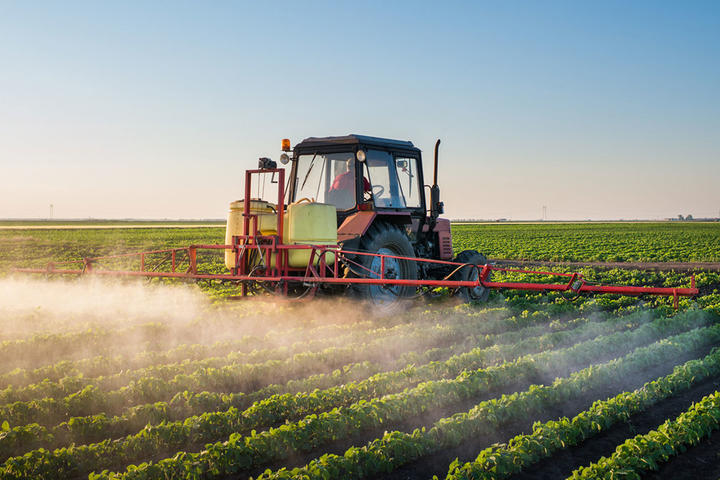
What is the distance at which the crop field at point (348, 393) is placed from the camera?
4062 mm

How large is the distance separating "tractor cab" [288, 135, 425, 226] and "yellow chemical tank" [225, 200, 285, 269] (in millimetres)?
887

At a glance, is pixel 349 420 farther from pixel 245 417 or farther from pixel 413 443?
pixel 245 417

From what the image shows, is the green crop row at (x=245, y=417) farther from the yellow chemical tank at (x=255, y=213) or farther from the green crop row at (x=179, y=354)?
the yellow chemical tank at (x=255, y=213)

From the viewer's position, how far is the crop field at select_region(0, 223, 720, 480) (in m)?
4.06

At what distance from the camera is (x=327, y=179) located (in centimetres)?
901

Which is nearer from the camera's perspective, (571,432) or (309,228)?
(571,432)

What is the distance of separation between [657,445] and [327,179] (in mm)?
6032

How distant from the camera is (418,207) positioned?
972 centimetres

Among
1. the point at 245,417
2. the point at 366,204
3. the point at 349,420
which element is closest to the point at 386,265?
the point at 366,204

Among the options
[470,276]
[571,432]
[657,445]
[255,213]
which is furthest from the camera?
[470,276]

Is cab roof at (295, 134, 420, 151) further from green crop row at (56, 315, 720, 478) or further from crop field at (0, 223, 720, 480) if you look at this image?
green crop row at (56, 315, 720, 478)

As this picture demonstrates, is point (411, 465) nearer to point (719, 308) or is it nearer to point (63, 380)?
point (63, 380)

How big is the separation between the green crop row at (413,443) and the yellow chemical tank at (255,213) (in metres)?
3.86

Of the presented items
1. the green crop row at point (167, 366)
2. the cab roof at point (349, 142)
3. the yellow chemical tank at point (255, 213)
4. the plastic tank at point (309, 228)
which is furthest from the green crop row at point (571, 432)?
the cab roof at point (349, 142)
